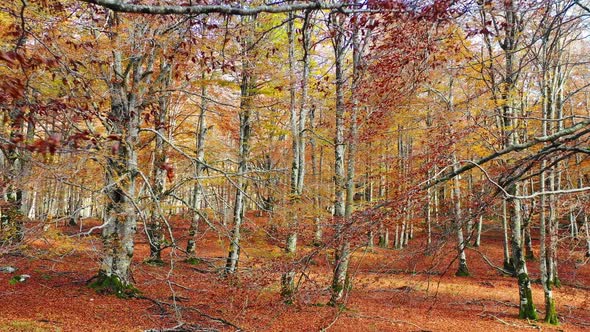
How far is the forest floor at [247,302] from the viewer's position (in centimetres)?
565

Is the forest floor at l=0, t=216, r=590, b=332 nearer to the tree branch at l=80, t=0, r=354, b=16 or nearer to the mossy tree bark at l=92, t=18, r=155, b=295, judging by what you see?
the mossy tree bark at l=92, t=18, r=155, b=295

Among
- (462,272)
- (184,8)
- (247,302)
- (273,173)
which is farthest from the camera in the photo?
(462,272)

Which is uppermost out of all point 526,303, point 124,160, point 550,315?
point 124,160

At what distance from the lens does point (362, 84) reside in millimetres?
7148

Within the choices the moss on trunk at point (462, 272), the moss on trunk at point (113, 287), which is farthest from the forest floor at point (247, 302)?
the moss on trunk at point (462, 272)

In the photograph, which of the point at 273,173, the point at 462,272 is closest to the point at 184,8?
the point at 273,173

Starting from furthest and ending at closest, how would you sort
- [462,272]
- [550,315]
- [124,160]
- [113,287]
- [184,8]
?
[462,272], [550,315], [113,287], [124,160], [184,8]

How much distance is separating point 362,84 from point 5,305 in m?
8.23

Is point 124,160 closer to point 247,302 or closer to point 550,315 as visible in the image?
point 247,302

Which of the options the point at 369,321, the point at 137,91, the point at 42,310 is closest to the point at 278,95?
the point at 137,91

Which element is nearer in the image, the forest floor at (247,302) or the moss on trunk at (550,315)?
the forest floor at (247,302)

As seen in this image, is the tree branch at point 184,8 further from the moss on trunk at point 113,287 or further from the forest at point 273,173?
the moss on trunk at point 113,287

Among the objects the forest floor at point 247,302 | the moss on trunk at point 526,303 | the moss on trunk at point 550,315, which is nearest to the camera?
the forest floor at point 247,302

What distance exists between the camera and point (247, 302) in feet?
17.3
